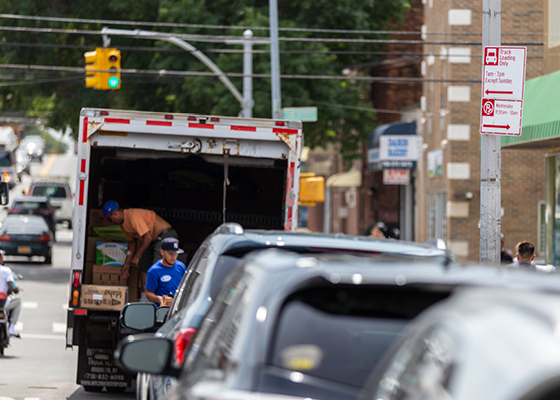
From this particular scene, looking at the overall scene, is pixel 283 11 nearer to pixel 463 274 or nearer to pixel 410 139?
pixel 410 139

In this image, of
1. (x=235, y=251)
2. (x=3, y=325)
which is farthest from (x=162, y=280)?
(x=235, y=251)

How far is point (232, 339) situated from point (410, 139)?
3043 centimetres

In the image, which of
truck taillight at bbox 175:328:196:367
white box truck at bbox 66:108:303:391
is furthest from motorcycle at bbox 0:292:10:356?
truck taillight at bbox 175:328:196:367

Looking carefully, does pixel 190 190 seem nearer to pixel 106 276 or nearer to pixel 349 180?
pixel 106 276

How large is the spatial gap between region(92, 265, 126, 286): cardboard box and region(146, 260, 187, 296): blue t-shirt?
1.88 metres

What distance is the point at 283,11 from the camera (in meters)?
34.4

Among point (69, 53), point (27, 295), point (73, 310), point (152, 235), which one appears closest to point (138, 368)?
point (73, 310)

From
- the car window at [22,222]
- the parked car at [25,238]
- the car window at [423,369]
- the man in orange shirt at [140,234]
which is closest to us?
the car window at [423,369]

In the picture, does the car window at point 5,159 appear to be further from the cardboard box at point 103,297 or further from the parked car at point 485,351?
the parked car at point 485,351

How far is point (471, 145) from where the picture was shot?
2869cm

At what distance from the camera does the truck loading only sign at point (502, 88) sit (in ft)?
36.2

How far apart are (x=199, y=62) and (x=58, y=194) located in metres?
18.7

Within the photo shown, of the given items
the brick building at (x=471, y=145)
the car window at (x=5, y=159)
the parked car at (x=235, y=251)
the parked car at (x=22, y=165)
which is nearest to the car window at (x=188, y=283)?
the parked car at (x=235, y=251)

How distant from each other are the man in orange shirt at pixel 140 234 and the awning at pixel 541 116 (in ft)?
21.8
